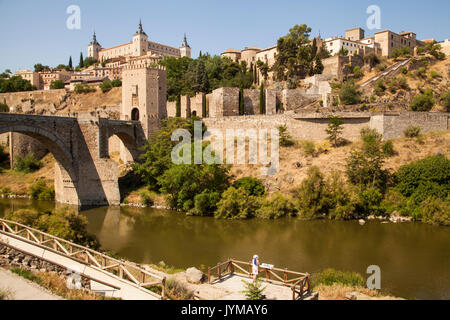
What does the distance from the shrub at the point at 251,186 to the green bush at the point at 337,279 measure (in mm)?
9983

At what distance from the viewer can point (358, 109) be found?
1045 inches

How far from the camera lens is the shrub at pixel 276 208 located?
1936 cm

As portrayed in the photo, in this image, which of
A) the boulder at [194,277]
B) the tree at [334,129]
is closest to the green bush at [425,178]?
the tree at [334,129]

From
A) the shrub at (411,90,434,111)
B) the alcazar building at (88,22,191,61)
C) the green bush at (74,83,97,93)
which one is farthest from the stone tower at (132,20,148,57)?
the shrub at (411,90,434,111)

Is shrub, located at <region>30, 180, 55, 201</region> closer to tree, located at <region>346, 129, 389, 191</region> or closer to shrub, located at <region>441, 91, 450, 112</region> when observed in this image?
tree, located at <region>346, 129, 389, 191</region>

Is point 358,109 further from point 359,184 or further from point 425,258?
point 425,258

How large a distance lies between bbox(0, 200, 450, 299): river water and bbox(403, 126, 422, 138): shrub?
8000mm

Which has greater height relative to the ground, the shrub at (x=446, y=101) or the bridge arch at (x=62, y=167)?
the shrub at (x=446, y=101)

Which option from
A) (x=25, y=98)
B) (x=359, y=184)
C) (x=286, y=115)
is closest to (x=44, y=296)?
(x=359, y=184)

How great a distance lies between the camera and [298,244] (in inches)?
603

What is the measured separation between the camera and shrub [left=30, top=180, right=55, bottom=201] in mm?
24609

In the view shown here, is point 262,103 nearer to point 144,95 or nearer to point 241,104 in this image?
point 241,104

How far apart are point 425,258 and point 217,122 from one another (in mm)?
17885

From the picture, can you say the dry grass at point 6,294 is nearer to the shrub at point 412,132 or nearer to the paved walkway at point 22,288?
the paved walkway at point 22,288
